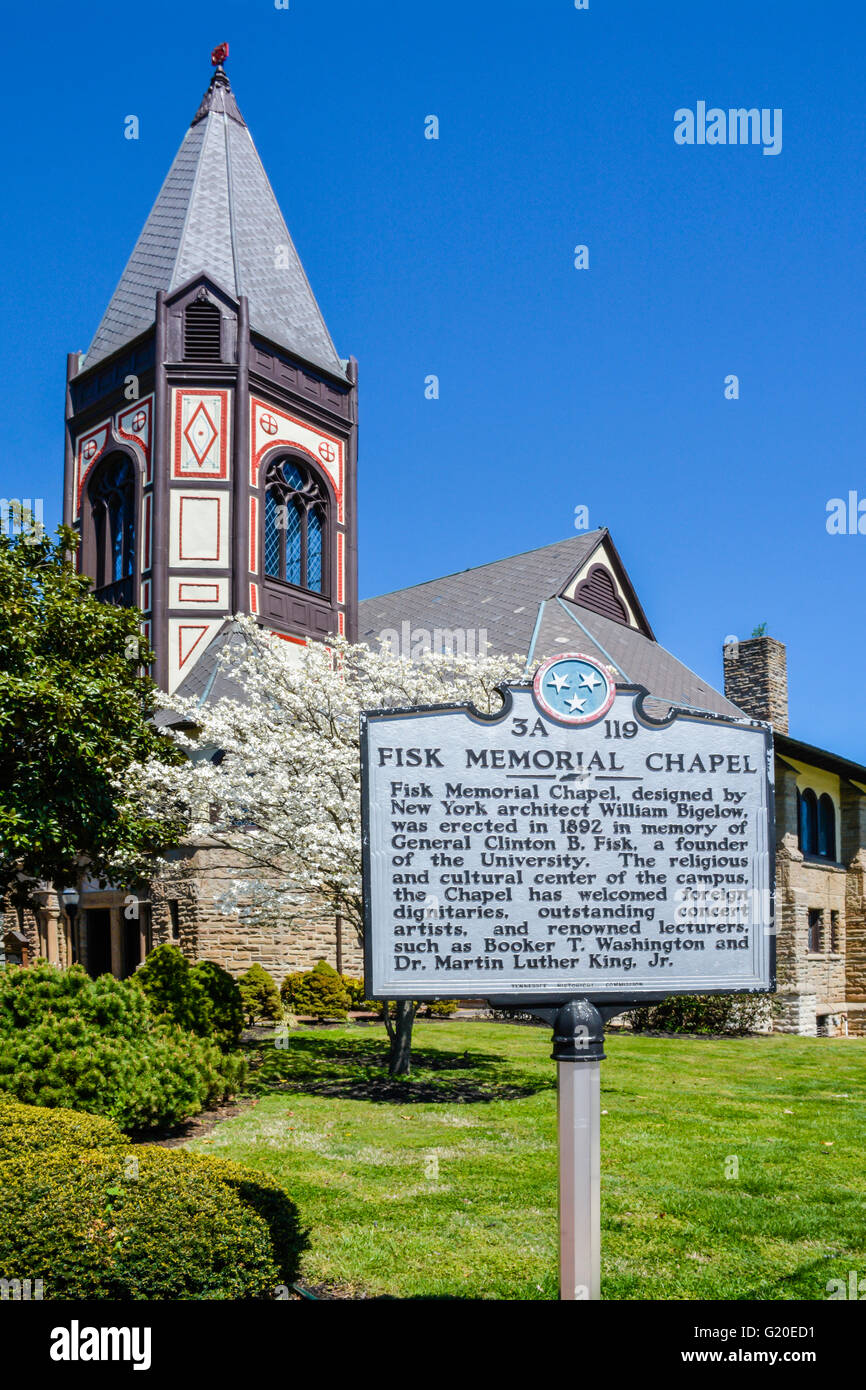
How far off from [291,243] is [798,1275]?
3530 cm

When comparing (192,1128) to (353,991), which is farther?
(353,991)

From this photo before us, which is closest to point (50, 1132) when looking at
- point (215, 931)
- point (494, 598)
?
point (215, 931)

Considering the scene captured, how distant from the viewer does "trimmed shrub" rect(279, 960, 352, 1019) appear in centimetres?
2511

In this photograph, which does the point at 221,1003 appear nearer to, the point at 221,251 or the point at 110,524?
the point at 110,524

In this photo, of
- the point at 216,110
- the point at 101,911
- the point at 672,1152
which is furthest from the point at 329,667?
the point at 216,110

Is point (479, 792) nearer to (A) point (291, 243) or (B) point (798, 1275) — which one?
(B) point (798, 1275)

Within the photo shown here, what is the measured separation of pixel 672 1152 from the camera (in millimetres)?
10281

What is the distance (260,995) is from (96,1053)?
1466cm

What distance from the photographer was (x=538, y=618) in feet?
93.9

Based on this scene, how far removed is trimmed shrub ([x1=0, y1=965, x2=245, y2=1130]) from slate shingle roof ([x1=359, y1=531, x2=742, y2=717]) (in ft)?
50.8

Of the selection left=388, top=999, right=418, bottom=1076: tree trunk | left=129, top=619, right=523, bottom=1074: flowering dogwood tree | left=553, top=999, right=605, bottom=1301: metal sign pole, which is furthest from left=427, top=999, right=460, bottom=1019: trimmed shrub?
left=553, top=999, right=605, bottom=1301: metal sign pole

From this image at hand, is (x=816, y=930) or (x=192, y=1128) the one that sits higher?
(x=192, y=1128)

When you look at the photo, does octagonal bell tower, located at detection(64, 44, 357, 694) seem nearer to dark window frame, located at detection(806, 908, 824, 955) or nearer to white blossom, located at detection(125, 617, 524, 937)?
white blossom, located at detection(125, 617, 524, 937)
